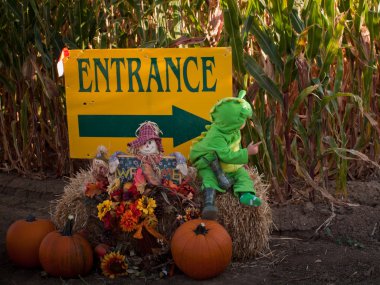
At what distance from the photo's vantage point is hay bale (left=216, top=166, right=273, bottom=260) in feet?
13.1

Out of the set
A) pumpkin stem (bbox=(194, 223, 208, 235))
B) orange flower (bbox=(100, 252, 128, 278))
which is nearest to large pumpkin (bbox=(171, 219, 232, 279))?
pumpkin stem (bbox=(194, 223, 208, 235))

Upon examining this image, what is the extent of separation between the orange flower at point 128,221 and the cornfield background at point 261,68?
1.26 m

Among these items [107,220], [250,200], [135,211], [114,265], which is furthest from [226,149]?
[114,265]

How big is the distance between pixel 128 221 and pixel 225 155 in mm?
682

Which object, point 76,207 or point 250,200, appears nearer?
point 250,200

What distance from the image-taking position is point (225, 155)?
3977mm

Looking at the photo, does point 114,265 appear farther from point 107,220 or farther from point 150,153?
point 150,153

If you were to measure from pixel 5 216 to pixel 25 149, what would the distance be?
4.18 feet

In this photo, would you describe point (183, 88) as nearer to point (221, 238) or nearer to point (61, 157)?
point (221, 238)

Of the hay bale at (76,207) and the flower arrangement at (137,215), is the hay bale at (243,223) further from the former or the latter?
the hay bale at (76,207)

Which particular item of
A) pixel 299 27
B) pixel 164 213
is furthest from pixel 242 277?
pixel 299 27

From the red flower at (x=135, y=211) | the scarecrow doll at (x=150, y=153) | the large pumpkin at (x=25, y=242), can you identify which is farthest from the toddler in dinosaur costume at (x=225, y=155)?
the large pumpkin at (x=25, y=242)

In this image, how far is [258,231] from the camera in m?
4.06

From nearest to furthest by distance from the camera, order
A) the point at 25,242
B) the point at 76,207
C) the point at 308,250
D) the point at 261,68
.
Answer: the point at 25,242
the point at 76,207
the point at 308,250
the point at 261,68
